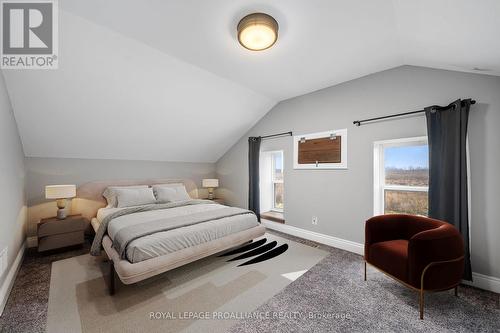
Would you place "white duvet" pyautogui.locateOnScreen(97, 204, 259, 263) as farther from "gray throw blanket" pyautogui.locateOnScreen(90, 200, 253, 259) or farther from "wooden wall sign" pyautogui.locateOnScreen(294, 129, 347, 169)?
"wooden wall sign" pyautogui.locateOnScreen(294, 129, 347, 169)

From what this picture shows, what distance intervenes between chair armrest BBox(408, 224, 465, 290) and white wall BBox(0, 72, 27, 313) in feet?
11.5

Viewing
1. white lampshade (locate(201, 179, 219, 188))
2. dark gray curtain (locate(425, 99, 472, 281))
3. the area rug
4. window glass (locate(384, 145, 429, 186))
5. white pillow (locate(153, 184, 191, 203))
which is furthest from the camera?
white lampshade (locate(201, 179, 219, 188))

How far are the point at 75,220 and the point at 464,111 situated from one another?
16.4ft

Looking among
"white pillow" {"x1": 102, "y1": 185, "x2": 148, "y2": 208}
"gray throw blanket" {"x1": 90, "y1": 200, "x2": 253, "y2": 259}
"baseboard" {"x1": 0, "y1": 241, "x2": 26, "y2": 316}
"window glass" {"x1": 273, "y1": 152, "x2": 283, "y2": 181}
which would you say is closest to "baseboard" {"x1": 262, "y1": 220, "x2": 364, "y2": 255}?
"window glass" {"x1": 273, "y1": 152, "x2": 283, "y2": 181}

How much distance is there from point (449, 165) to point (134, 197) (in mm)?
4363

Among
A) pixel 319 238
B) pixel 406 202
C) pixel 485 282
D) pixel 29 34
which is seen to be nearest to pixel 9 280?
pixel 29 34

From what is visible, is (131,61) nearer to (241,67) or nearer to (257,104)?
(241,67)

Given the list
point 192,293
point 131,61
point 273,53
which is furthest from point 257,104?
point 192,293

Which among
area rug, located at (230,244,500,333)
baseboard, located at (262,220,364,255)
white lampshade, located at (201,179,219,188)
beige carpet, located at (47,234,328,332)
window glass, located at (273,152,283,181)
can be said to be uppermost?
window glass, located at (273,152,283,181)

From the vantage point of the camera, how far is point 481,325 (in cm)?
155

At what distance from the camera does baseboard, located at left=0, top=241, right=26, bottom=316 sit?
1721 millimetres

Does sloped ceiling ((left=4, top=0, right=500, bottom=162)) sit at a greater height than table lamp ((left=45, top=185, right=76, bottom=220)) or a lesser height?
greater

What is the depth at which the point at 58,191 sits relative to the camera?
2.78 meters

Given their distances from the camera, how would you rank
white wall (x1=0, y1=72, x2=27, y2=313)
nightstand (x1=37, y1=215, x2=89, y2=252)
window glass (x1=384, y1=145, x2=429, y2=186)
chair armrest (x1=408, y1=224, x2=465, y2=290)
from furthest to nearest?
1. nightstand (x1=37, y1=215, x2=89, y2=252)
2. window glass (x1=384, y1=145, x2=429, y2=186)
3. white wall (x1=0, y1=72, x2=27, y2=313)
4. chair armrest (x1=408, y1=224, x2=465, y2=290)
